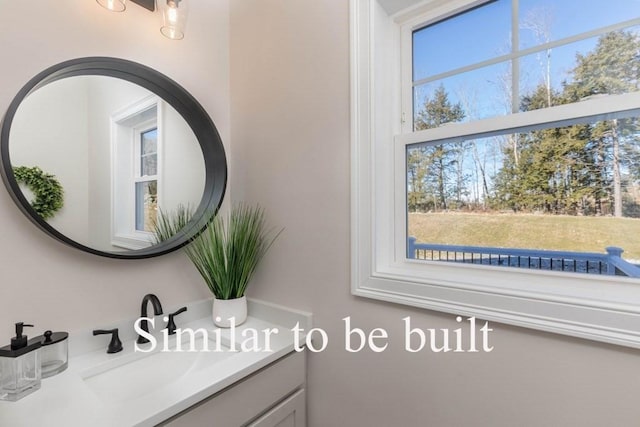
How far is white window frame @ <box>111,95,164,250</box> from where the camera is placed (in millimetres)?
1095

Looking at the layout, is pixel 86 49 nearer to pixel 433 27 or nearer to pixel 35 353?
pixel 35 353

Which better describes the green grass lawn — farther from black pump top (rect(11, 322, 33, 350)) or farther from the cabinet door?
black pump top (rect(11, 322, 33, 350))

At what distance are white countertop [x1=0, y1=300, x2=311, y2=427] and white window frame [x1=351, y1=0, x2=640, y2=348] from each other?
41 cm

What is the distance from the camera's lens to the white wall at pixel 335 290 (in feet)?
2.43

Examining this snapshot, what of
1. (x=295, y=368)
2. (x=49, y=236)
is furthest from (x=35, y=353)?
(x=295, y=368)

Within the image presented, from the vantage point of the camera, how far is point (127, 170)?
1.13 metres

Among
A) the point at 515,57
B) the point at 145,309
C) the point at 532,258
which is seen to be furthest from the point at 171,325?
the point at 515,57

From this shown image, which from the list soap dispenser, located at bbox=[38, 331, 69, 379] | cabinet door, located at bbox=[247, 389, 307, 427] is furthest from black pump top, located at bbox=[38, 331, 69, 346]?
cabinet door, located at bbox=[247, 389, 307, 427]

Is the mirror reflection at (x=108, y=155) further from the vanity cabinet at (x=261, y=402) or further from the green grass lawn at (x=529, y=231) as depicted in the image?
the green grass lawn at (x=529, y=231)

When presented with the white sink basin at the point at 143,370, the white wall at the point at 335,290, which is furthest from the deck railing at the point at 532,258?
the white sink basin at the point at 143,370

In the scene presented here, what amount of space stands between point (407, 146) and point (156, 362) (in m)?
1.20

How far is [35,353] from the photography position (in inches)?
30.8

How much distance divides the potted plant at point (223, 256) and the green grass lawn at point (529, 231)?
0.65 meters

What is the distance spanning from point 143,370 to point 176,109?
1.03m
